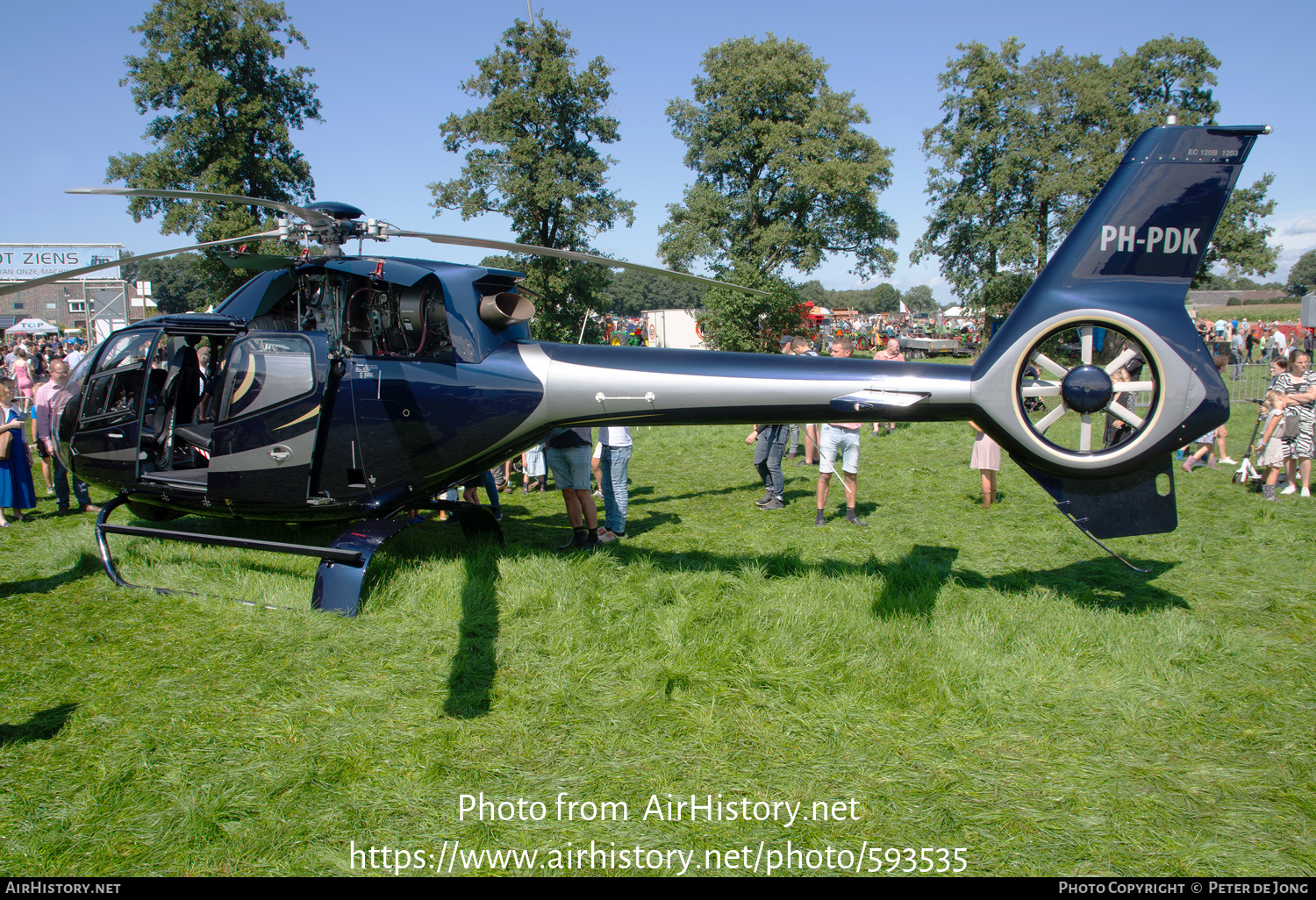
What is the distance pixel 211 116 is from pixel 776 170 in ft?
93.1

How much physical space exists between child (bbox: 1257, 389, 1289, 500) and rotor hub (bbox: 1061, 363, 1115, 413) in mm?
7127

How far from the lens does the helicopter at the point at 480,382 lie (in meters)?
5.03

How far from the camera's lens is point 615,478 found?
336 inches

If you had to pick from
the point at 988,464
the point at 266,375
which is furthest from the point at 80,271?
the point at 988,464

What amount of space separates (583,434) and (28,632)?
4924 millimetres

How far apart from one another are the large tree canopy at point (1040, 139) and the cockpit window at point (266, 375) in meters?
37.1

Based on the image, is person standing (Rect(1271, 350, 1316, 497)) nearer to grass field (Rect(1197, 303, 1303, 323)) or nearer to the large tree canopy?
the large tree canopy

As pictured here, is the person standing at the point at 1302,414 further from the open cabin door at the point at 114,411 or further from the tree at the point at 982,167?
the tree at the point at 982,167

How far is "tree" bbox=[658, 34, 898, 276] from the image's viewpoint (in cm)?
4125

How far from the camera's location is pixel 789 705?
4.62 m

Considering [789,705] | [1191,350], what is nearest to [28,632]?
[789,705]

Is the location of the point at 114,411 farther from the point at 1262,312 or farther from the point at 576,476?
the point at 1262,312

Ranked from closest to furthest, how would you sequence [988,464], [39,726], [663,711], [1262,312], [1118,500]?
[39,726], [663,711], [1118,500], [988,464], [1262,312]

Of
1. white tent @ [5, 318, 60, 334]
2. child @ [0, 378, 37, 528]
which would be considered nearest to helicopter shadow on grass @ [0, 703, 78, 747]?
child @ [0, 378, 37, 528]
